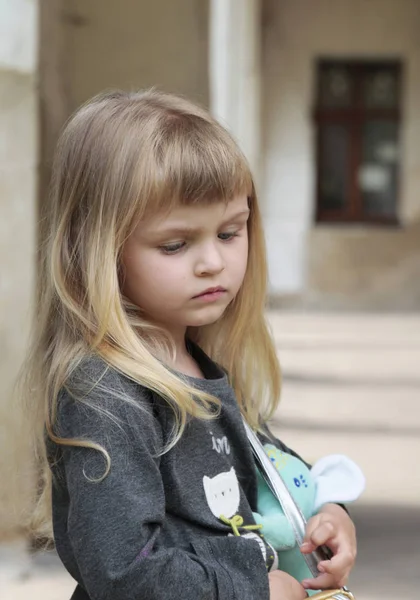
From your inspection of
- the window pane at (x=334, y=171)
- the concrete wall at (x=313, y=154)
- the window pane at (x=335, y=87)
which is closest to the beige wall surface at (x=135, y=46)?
the concrete wall at (x=313, y=154)

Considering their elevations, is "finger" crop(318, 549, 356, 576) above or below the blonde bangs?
below

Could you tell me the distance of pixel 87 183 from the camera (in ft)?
4.94

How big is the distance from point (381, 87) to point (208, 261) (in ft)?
39.1

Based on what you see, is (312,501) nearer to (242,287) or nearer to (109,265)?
(242,287)

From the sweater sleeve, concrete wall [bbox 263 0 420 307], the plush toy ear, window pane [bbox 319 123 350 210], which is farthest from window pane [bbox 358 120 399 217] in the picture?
the sweater sleeve

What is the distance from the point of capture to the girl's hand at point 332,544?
156 cm

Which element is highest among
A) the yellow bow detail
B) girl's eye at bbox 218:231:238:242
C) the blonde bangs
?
the blonde bangs

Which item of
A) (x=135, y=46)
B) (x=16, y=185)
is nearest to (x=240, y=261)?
(x=16, y=185)

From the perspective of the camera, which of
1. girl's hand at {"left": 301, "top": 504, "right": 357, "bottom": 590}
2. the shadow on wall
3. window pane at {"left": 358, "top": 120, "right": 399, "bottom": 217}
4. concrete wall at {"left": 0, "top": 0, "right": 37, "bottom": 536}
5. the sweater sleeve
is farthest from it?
window pane at {"left": 358, "top": 120, "right": 399, "bottom": 217}

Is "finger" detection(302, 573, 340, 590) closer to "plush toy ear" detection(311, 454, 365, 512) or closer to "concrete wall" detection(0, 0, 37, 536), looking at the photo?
"plush toy ear" detection(311, 454, 365, 512)

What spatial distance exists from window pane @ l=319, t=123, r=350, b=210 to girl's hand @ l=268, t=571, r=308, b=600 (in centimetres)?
1200

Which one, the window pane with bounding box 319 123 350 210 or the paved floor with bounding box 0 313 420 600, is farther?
the window pane with bounding box 319 123 350 210

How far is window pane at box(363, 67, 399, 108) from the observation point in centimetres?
1291

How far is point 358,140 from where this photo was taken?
13.4 meters
